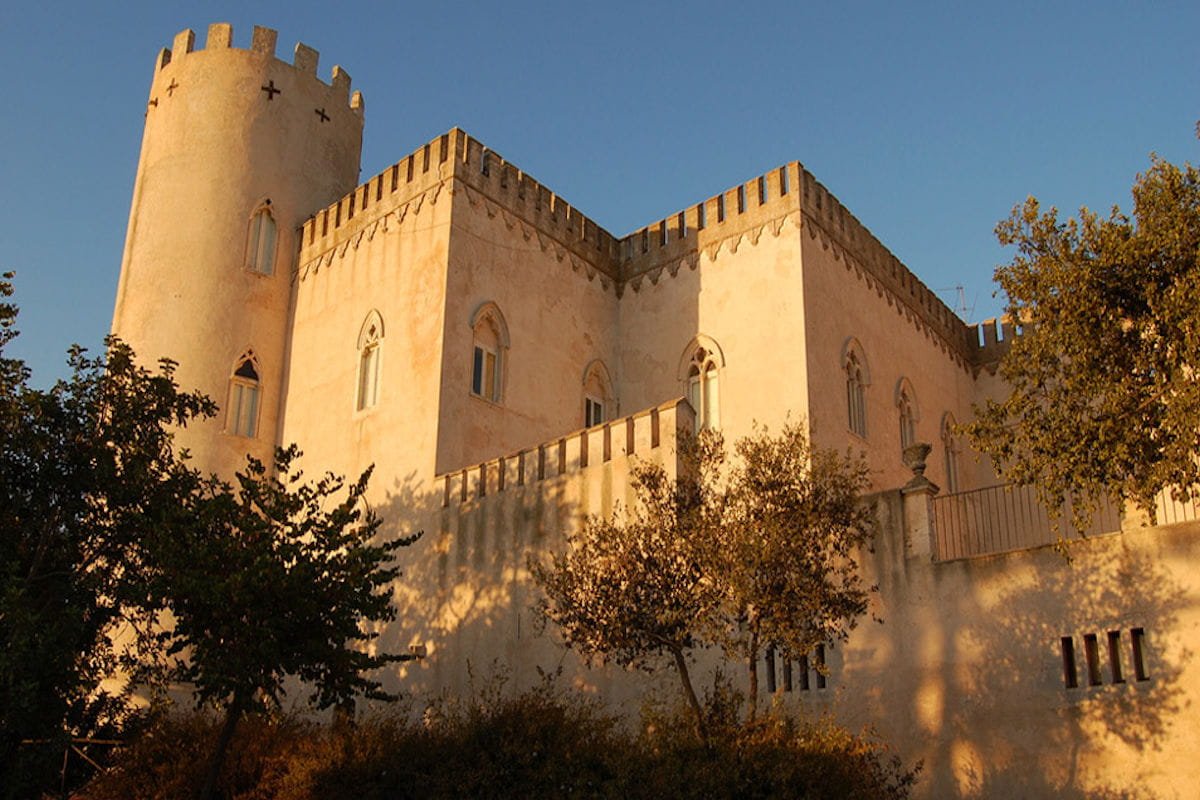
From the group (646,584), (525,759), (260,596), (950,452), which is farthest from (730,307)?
(260,596)

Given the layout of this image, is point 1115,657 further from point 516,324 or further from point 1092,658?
point 516,324

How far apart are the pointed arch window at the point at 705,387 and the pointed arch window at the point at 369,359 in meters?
6.06

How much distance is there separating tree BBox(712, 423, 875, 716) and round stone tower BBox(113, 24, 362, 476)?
1316 cm

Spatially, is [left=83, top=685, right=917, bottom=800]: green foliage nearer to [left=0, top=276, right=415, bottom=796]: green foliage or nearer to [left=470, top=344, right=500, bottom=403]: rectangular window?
[left=0, top=276, right=415, bottom=796]: green foliage

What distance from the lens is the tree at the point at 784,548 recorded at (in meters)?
13.0

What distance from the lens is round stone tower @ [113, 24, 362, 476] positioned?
24047 mm

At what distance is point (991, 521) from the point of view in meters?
16.6

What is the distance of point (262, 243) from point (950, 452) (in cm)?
1617

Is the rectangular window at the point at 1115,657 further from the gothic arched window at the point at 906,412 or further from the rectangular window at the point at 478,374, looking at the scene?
the rectangular window at the point at 478,374

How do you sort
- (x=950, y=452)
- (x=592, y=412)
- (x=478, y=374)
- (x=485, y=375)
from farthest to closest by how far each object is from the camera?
(x=950, y=452), (x=592, y=412), (x=485, y=375), (x=478, y=374)

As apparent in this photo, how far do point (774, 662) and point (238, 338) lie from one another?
13769 mm

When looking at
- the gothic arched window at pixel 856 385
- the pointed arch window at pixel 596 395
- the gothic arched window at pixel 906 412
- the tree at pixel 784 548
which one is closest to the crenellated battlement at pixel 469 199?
the pointed arch window at pixel 596 395

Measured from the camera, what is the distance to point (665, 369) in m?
23.7

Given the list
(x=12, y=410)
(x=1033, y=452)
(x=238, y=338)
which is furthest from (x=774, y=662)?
(x=238, y=338)
